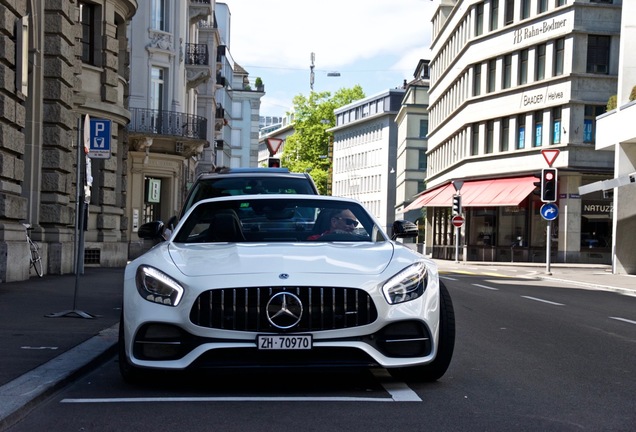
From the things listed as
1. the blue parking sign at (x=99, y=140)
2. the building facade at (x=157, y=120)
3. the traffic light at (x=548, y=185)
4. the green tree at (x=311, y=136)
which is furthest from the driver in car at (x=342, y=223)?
the green tree at (x=311, y=136)

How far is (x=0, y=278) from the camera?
679 inches

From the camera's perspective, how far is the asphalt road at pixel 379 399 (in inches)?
226

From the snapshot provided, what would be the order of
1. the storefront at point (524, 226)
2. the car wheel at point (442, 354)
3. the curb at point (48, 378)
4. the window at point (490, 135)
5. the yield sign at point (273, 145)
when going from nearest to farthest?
the curb at point (48, 378) < the car wheel at point (442, 354) < the yield sign at point (273, 145) < the storefront at point (524, 226) < the window at point (490, 135)

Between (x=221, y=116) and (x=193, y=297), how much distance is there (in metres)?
68.8

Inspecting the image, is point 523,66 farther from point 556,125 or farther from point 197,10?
point 197,10

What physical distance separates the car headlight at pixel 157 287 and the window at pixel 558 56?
153ft

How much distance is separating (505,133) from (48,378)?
50.4 metres

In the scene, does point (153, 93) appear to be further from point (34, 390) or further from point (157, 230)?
point (34, 390)

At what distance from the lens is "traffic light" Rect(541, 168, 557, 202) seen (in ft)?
104

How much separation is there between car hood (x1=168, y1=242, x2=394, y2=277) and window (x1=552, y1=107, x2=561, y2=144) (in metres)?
44.7

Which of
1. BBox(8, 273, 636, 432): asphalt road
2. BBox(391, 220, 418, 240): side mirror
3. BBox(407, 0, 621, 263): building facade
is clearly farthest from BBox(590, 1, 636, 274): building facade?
BBox(391, 220, 418, 240): side mirror

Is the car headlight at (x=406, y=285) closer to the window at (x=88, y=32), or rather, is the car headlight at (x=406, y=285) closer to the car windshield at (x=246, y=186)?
the car windshield at (x=246, y=186)

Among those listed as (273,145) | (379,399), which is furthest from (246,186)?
(273,145)

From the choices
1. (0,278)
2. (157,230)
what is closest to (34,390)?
(157,230)
